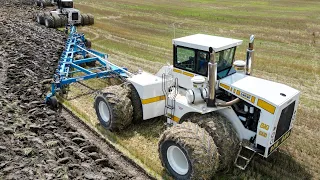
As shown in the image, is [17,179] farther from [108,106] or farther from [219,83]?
[219,83]

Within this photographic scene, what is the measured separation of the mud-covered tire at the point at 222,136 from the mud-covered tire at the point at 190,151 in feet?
0.97

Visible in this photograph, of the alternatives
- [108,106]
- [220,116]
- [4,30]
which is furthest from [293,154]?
[4,30]

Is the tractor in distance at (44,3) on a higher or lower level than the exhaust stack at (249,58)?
lower

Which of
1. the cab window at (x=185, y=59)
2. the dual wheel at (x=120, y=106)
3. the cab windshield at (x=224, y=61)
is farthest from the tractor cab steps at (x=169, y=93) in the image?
the cab windshield at (x=224, y=61)

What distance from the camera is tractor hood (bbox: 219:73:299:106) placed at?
6.57 meters

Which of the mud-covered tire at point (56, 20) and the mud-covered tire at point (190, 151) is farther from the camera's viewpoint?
the mud-covered tire at point (56, 20)

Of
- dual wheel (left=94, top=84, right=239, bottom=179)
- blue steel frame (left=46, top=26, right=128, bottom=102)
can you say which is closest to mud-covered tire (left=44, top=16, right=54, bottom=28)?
blue steel frame (left=46, top=26, right=128, bottom=102)

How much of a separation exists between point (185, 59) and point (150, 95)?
1.36 m

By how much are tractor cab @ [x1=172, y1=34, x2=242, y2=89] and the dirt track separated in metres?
2.67

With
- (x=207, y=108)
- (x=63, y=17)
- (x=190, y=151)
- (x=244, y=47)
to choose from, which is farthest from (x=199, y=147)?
(x=63, y=17)

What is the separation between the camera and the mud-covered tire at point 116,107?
841 centimetres

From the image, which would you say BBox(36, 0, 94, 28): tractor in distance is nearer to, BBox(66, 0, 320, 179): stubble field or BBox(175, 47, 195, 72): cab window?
BBox(66, 0, 320, 179): stubble field

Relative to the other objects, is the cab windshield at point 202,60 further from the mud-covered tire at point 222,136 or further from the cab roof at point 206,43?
the mud-covered tire at point 222,136

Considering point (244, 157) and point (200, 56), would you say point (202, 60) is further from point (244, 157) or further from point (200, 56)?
point (244, 157)
